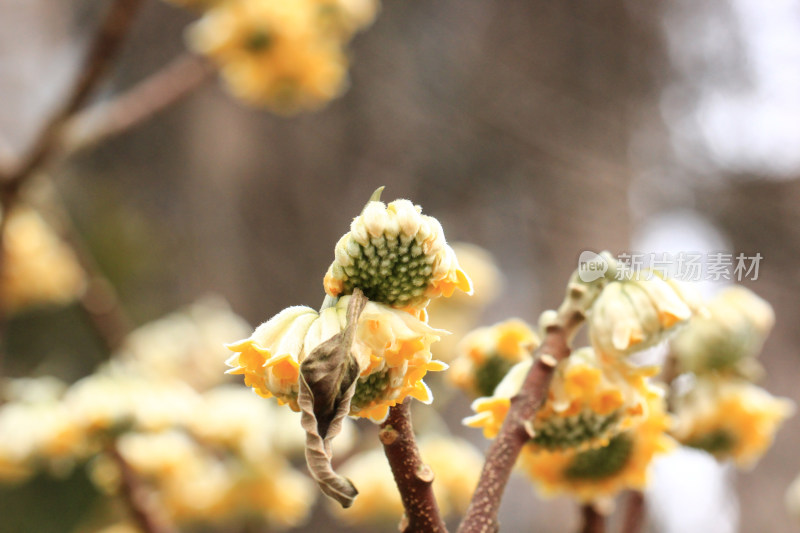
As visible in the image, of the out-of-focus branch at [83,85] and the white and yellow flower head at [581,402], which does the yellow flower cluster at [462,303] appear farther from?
the white and yellow flower head at [581,402]

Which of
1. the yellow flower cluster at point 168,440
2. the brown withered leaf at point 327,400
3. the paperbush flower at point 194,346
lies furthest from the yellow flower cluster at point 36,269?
the brown withered leaf at point 327,400

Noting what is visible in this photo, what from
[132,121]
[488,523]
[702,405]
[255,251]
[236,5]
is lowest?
[488,523]

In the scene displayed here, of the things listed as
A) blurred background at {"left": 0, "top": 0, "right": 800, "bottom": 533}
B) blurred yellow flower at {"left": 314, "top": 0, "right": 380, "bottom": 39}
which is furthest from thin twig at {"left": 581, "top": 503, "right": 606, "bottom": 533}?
blurred background at {"left": 0, "top": 0, "right": 800, "bottom": 533}

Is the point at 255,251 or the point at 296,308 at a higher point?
the point at 255,251

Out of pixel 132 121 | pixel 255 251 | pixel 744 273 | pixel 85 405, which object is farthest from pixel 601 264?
pixel 255 251

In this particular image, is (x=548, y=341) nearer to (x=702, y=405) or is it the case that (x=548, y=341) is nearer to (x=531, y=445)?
(x=531, y=445)

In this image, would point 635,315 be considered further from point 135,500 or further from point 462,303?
point 462,303

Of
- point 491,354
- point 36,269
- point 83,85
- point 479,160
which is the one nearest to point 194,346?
point 36,269
